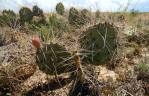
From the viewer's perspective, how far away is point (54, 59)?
213 inches

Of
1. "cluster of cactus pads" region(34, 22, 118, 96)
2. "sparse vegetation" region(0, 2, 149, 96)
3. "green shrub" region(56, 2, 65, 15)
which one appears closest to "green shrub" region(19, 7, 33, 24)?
"green shrub" region(56, 2, 65, 15)

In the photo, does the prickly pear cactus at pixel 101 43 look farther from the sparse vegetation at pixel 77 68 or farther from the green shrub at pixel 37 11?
the green shrub at pixel 37 11

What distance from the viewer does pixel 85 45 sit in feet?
18.4

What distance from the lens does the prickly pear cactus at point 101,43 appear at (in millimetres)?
5555

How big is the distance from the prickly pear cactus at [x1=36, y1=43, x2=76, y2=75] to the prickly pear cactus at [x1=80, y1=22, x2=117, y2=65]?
1.12ft

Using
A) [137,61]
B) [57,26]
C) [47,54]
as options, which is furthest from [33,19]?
[47,54]

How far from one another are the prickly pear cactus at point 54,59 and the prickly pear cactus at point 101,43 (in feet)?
1.12

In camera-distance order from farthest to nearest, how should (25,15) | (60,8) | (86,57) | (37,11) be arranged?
(60,8) → (37,11) → (25,15) → (86,57)

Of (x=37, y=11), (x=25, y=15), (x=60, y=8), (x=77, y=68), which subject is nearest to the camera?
(x=77, y=68)

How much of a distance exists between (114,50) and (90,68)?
1.44 feet

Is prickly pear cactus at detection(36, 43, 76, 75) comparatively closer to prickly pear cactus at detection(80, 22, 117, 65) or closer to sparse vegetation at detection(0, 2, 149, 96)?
sparse vegetation at detection(0, 2, 149, 96)

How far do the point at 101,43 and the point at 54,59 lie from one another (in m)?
0.73

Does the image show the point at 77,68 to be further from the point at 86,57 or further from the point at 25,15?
the point at 25,15

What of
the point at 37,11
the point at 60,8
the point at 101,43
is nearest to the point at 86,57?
the point at 101,43
